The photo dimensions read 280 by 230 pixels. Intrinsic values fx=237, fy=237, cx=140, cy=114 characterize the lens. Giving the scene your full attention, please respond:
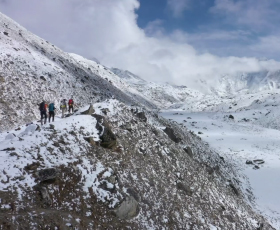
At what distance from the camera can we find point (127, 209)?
13.5m

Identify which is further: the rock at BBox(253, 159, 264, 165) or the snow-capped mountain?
the rock at BBox(253, 159, 264, 165)

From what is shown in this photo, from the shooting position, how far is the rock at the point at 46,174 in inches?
483

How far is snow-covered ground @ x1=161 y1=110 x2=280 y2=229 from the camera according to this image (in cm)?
2394

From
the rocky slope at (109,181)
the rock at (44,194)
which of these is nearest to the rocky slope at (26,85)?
the rocky slope at (109,181)

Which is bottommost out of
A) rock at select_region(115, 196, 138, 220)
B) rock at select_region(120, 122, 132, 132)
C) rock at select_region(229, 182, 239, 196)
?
rock at select_region(115, 196, 138, 220)

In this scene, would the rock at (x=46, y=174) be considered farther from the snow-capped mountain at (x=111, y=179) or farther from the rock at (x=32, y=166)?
the rock at (x=32, y=166)

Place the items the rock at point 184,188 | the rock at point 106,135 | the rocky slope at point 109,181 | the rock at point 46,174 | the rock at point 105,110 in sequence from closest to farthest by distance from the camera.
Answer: the rocky slope at point 109,181 < the rock at point 46,174 < the rock at point 106,135 < the rock at point 184,188 < the rock at point 105,110

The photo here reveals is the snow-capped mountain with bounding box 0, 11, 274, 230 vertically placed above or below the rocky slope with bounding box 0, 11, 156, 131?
below

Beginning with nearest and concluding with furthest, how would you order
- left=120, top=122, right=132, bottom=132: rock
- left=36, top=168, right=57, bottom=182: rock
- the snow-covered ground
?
left=36, top=168, right=57, bottom=182: rock < left=120, top=122, right=132, bottom=132: rock < the snow-covered ground

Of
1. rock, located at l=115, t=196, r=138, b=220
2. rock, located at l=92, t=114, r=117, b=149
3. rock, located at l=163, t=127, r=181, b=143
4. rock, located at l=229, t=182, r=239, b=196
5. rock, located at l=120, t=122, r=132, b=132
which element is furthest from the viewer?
rock, located at l=163, t=127, r=181, b=143

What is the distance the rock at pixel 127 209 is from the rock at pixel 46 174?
392 centimetres

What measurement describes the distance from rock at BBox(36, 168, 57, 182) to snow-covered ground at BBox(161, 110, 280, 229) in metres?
18.8

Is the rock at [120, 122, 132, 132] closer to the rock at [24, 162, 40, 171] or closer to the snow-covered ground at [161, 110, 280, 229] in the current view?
the rock at [24, 162, 40, 171]

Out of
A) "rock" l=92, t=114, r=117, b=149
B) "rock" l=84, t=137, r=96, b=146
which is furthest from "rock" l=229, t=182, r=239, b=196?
"rock" l=84, t=137, r=96, b=146
